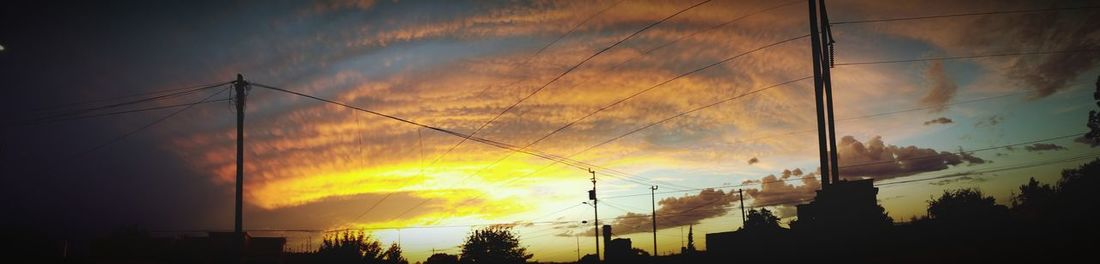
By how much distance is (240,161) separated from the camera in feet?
82.6

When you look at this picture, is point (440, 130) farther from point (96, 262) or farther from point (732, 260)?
point (96, 262)

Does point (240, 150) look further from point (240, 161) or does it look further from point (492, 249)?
point (492, 249)

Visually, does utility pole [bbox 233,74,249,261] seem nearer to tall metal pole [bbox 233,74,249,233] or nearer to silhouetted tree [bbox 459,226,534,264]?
tall metal pole [bbox 233,74,249,233]

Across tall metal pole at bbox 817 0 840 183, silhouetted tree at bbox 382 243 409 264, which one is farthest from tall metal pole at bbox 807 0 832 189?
silhouetted tree at bbox 382 243 409 264

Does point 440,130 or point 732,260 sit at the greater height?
point 440,130

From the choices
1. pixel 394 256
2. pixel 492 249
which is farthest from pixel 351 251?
pixel 492 249

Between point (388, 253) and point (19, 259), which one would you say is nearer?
point (19, 259)

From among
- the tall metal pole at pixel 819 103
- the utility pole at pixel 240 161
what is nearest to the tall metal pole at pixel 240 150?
the utility pole at pixel 240 161

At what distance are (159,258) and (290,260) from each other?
12083 millimetres

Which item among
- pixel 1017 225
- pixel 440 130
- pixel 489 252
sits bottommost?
pixel 489 252

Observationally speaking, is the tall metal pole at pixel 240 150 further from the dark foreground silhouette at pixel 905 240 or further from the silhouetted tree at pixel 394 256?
the silhouetted tree at pixel 394 256

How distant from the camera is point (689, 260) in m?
37.9

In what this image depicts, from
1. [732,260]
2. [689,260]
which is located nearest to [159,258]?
[689,260]

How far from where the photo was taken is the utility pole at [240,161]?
80.4ft
